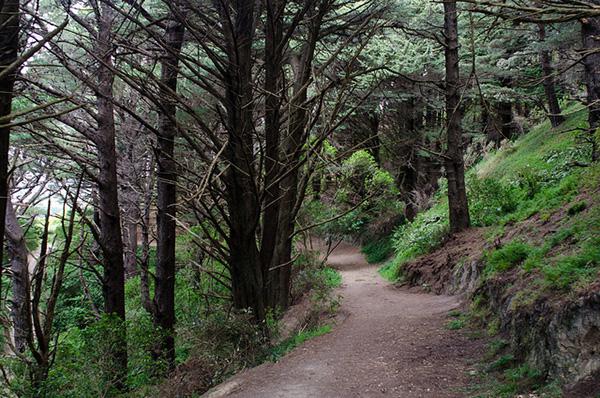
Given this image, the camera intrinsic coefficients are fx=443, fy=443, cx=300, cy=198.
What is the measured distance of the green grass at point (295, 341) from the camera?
6.40 metres

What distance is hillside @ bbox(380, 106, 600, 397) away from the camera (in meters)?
3.81

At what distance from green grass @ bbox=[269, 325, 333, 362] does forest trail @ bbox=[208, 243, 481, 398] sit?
141 mm

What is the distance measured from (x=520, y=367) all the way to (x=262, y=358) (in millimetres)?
3416

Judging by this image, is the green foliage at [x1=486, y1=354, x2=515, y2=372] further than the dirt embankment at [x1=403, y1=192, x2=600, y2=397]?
Yes

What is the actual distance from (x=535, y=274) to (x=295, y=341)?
12.4 feet

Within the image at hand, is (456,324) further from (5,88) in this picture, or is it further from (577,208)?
(5,88)

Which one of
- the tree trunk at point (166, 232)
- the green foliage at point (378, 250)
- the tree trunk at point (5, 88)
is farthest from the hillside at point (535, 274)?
the green foliage at point (378, 250)

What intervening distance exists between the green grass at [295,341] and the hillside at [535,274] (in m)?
2.29

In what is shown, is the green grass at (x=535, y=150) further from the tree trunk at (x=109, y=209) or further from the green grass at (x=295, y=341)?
the tree trunk at (x=109, y=209)

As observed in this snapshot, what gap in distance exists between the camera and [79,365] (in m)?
5.39

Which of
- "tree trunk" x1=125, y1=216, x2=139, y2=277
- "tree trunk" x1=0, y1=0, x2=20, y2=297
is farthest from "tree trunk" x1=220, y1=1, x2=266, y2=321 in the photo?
"tree trunk" x1=125, y1=216, x2=139, y2=277

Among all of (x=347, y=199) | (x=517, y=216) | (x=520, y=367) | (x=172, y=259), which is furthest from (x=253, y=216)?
(x=347, y=199)

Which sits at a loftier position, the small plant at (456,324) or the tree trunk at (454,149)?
the tree trunk at (454,149)

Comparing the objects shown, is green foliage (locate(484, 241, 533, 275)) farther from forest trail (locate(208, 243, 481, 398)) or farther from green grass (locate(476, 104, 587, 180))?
green grass (locate(476, 104, 587, 180))
